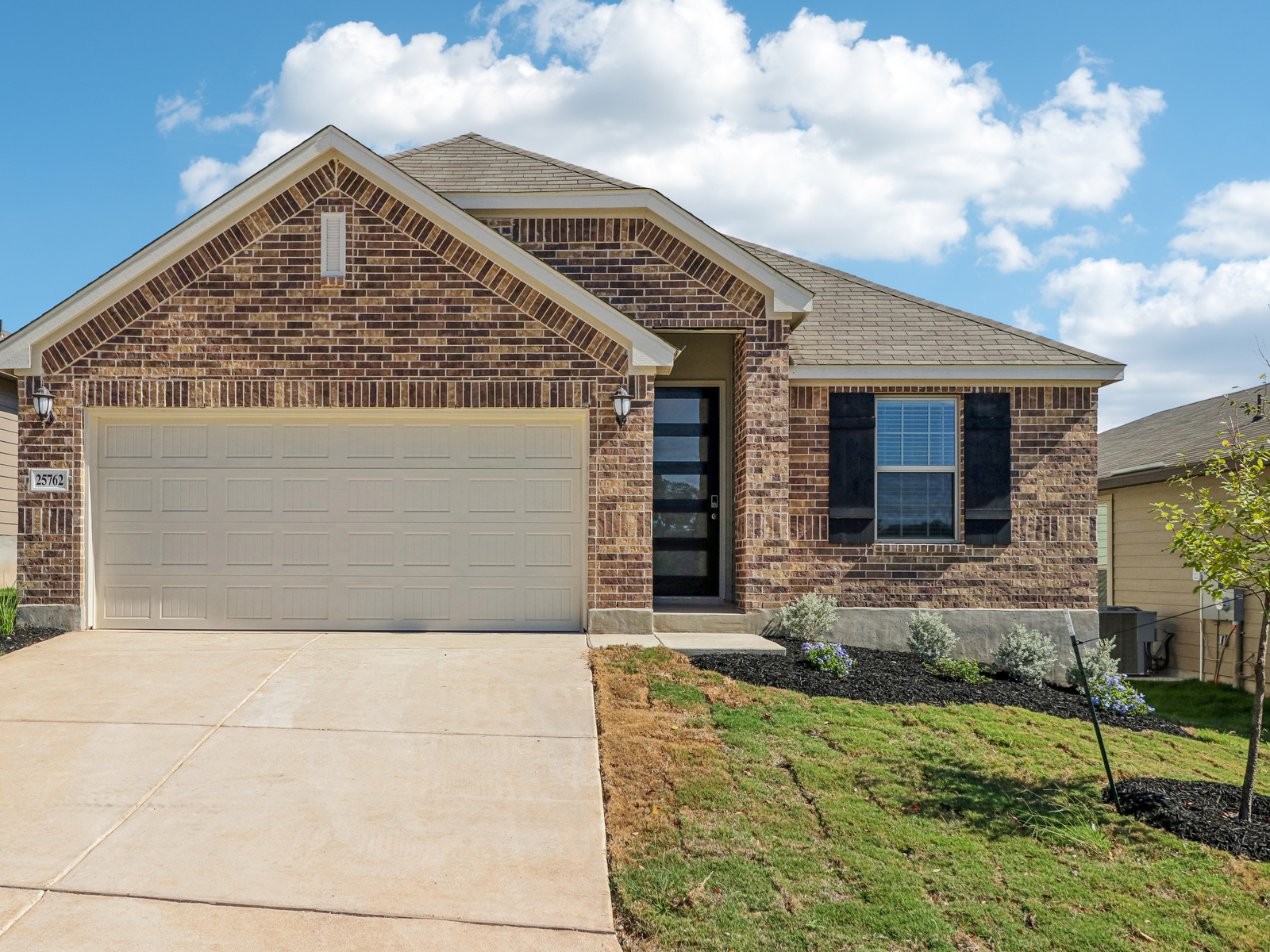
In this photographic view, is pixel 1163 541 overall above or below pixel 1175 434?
below

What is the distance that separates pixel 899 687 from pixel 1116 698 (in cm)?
223

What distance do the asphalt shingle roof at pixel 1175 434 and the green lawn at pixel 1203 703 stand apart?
3.23m

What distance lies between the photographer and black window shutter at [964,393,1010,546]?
11.0 m

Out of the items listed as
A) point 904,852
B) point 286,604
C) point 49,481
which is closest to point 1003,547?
point 904,852

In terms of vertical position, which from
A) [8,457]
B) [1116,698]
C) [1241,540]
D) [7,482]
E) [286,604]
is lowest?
[1116,698]

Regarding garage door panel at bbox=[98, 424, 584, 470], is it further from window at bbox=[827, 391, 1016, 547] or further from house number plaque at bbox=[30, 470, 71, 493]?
window at bbox=[827, 391, 1016, 547]

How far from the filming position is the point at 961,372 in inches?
432

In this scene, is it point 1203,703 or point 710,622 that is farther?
point 1203,703

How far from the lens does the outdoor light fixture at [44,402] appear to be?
9438 millimetres

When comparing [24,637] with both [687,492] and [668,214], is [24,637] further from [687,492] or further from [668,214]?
[668,214]

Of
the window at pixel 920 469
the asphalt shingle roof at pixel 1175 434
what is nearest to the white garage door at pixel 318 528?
the window at pixel 920 469

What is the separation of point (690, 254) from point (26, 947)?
8.84 m

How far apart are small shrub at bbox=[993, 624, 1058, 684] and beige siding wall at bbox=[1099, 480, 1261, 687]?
421 cm

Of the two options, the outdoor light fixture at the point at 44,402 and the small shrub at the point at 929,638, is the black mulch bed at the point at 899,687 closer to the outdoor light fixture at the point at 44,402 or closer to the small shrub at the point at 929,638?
the small shrub at the point at 929,638
